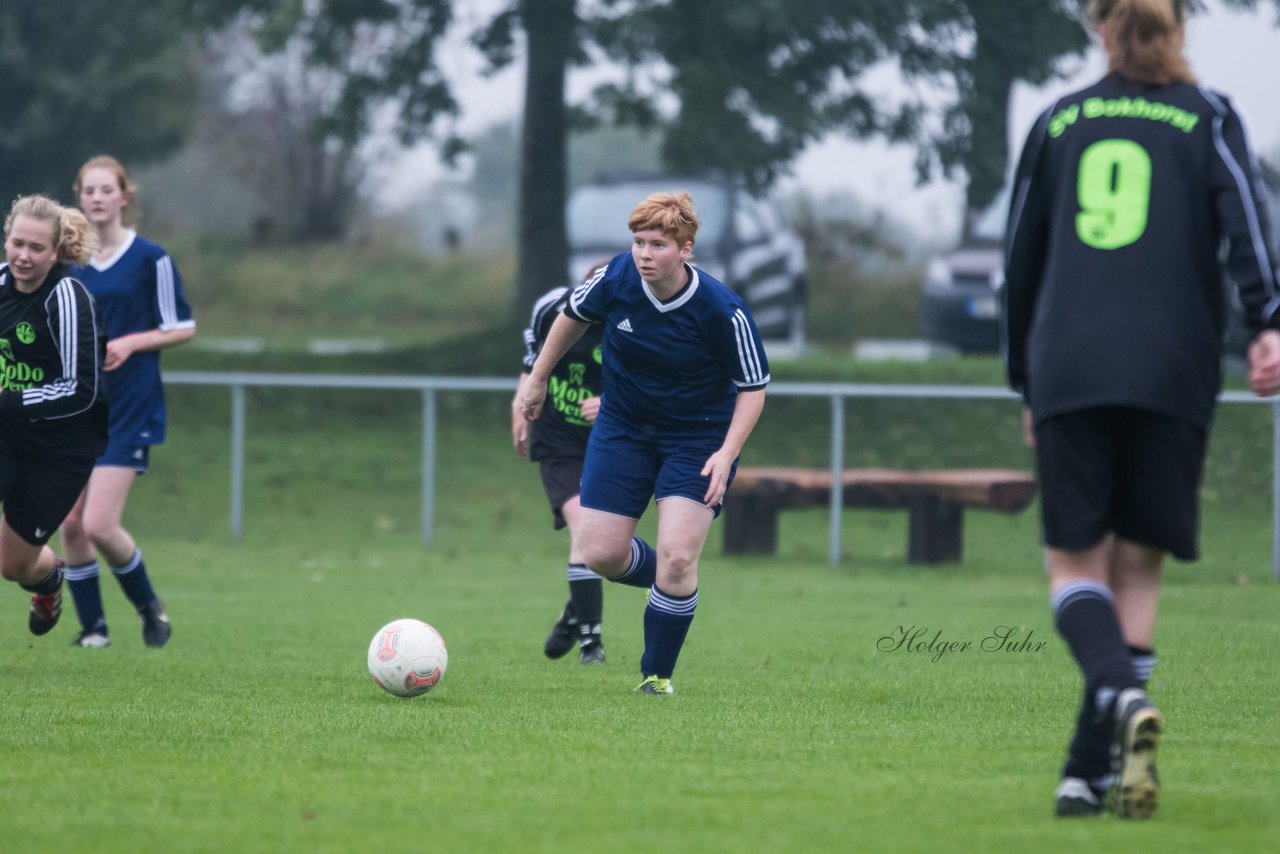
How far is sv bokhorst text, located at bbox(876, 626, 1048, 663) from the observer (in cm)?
847

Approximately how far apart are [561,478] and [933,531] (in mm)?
5920

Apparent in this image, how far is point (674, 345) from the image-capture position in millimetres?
6613

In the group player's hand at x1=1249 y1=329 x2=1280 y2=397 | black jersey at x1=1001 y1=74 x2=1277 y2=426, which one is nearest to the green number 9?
black jersey at x1=1001 y1=74 x2=1277 y2=426

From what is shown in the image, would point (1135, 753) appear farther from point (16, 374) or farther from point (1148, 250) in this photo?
point (16, 374)

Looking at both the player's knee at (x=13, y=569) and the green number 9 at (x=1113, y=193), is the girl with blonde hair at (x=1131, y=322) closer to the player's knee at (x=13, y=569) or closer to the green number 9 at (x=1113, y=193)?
the green number 9 at (x=1113, y=193)

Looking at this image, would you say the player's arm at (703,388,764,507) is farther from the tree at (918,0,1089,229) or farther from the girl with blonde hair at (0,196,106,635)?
the tree at (918,0,1089,229)

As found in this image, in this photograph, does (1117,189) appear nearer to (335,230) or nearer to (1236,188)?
(1236,188)

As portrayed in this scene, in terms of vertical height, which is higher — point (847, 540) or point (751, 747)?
point (751, 747)

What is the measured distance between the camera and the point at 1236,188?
4.24 metres

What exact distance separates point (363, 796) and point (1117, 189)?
244 cm

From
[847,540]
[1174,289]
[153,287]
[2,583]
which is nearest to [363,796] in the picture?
[1174,289]

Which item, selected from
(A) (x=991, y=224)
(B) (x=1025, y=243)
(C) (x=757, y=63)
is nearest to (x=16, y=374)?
(B) (x=1025, y=243)

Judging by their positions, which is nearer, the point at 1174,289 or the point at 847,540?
the point at 1174,289

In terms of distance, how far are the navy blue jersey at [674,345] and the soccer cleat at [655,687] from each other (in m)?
0.96
